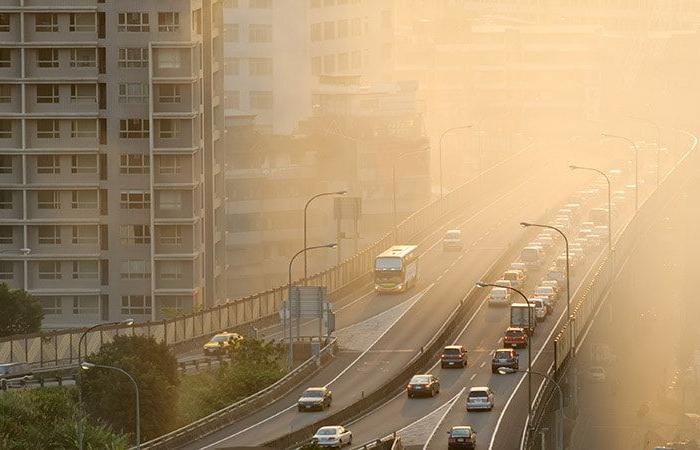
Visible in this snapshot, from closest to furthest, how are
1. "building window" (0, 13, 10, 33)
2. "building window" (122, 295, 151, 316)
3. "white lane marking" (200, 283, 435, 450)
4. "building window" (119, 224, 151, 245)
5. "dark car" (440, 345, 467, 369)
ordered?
"white lane marking" (200, 283, 435, 450)
"dark car" (440, 345, 467, 369)
"building window" (0, 13, 10, 33)
"building window" (122, 295, 151, 316)
"building window" (119, 224, 151, 245)

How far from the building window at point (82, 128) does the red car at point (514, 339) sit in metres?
40.1

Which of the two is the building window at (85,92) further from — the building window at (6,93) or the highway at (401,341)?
the highway at (401,341)

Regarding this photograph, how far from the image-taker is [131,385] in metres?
113

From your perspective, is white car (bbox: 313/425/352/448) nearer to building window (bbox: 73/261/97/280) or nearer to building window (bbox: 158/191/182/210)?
building window (bbox: 158/191/182/210)

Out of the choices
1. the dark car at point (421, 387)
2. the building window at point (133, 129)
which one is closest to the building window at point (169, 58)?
the building window at point (133, 129)

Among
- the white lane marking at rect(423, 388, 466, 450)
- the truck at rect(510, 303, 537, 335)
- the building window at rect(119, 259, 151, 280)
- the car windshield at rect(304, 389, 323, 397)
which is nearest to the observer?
the white lane marking at rect(423, 388, 466, 450)

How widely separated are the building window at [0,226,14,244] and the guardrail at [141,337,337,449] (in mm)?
35402

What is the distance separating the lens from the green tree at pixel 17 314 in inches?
5541

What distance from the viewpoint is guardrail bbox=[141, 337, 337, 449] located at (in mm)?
101562

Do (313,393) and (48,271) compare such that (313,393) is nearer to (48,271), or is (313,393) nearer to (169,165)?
(169,165)

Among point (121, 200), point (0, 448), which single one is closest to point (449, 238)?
point (121, 200)

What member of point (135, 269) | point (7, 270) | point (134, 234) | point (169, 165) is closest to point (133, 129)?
point (169, 165)

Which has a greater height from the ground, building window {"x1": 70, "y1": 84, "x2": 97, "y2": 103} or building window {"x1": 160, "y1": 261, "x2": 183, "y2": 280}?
building window {"x1": 70, "y1": 84, "x2": 97, "y2": 103}

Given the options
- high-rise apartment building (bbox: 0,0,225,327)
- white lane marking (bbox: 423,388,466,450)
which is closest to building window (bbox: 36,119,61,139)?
high-rise apartment building (bbox: 0,0,225,327)
